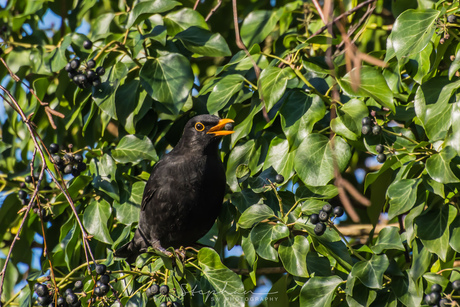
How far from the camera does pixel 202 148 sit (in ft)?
16.0

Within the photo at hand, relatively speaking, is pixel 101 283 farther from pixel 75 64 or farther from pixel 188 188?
pixel 75 64

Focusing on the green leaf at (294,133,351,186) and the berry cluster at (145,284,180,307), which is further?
the green leaf at (294,133,351,186)

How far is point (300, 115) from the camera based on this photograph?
3742 mm

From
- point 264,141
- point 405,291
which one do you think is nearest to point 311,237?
point 405,291

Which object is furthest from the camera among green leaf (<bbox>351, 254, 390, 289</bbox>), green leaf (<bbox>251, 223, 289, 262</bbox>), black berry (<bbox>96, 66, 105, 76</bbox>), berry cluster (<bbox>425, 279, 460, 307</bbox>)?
black berry (<bbox>96, 66, 105, 76</bbox>)

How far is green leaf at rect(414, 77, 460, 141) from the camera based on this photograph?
3.38m

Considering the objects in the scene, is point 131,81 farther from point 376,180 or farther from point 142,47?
point 376,180

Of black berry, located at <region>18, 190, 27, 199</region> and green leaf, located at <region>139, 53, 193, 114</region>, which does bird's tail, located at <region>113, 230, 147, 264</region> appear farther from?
green leaf, located at <region>139, 53, 193, 114</region>

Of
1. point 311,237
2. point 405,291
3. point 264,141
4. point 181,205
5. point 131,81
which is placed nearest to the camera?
point 405,291

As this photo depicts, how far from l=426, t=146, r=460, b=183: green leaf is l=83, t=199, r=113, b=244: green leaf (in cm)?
228

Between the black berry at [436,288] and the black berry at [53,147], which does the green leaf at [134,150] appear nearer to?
the black berry at [53,147]

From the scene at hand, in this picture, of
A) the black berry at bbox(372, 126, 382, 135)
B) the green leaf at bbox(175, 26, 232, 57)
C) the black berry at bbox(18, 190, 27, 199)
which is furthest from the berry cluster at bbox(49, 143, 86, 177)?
the black berry at bbox(372, 126, 382, 135)

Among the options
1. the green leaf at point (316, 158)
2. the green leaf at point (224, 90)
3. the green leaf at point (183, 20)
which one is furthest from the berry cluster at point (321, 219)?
the green leaf at point (183, 20)

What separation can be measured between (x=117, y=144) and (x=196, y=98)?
73 cm
